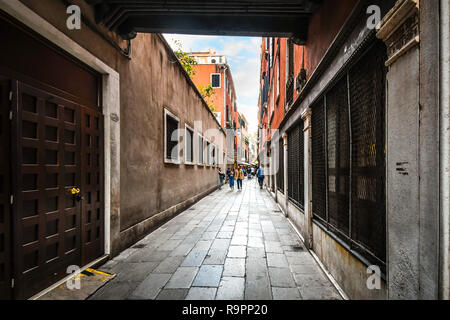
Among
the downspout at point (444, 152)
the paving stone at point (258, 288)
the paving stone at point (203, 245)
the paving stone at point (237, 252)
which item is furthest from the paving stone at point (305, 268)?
the downspout at point (444, 152)

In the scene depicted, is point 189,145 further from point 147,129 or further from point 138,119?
point 138,119

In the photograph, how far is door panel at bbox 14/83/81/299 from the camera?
2797mm

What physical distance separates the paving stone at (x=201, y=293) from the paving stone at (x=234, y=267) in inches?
20.1

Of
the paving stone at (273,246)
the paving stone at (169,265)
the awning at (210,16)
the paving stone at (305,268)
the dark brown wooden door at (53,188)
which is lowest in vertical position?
the paving stone at (273,246)

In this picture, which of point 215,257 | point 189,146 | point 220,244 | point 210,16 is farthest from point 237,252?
point 189,146

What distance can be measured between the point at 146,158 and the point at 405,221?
17.4 feet

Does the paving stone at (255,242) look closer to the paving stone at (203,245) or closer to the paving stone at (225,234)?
the paving stone at (225,234)

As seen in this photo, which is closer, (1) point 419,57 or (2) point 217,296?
(1) point 419,57

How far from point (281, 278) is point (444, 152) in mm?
2798

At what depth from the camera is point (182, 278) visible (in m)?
3.60

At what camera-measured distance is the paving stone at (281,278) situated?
11.2 ft
